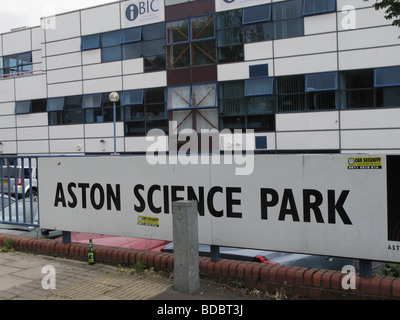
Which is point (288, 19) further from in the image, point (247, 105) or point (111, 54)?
point (111, 54)

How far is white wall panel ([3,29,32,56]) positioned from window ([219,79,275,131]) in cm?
1633

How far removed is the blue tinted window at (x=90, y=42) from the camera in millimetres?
25312

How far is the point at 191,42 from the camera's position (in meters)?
22.4

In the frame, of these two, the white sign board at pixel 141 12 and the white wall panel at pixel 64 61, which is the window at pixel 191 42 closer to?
the white sign board at pixel 141 12

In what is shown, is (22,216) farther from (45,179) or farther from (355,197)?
(355,197)

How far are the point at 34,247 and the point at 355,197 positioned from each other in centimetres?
489

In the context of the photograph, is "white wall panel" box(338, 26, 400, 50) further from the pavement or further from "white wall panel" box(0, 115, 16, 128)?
"white wall panel" box(0, 115, 16, 128)

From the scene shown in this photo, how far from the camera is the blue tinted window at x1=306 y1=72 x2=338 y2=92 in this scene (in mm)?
19078

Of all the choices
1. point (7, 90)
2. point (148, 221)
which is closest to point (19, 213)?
point (148, 221)

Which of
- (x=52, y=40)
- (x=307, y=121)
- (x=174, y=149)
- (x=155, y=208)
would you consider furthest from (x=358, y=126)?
(x=52, y=40)

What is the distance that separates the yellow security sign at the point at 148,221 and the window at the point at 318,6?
17490mm

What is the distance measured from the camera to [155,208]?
16.4 feet

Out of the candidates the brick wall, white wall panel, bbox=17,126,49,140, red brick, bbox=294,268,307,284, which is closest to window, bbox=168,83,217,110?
white wall panel, bbox=17,126,49,140

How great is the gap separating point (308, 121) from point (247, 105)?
135 inches
